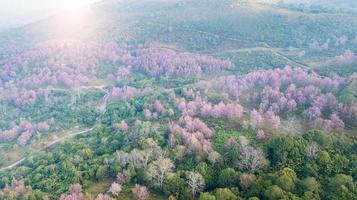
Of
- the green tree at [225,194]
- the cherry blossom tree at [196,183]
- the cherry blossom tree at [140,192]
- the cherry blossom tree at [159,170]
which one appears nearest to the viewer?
the green tree at [225,194]

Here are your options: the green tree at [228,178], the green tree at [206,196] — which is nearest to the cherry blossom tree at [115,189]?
the green tree at [206,196]

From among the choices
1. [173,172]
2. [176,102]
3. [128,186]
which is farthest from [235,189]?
[176,102]

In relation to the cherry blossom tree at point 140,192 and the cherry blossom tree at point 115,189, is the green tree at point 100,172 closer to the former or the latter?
the cherry blossom tree at point 115,189

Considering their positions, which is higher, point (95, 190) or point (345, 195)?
point (345, 195)

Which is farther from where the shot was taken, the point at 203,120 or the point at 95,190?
the point at 203,120

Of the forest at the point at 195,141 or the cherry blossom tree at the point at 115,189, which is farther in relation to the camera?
the cherry blossom tree at the point at 115,189

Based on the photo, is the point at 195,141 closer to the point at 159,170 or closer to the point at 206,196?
the point at 159,170

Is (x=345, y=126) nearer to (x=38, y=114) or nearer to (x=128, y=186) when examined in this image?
(x=128, y=186)

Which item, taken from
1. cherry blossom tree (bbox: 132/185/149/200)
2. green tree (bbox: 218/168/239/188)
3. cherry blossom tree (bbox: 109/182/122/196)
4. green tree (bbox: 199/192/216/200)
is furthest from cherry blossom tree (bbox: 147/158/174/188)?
green tree (bbox: 218/168/239/188)

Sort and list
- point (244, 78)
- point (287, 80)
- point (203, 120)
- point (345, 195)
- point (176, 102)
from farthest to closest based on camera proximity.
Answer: point (244, 78) < point (287, 80) < point (176, 102) < point (203, 120) < point (345, 195)

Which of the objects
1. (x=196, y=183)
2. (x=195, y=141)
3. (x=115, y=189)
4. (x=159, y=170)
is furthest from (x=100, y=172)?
(x=196, y=183)

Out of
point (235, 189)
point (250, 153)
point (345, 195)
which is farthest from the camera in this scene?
point (250, 153)
